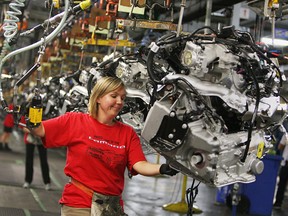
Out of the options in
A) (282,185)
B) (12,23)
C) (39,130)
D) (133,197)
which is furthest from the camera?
(282,185)

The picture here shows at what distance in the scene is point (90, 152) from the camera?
3568 millimetres

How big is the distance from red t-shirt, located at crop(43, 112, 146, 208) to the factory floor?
119 inches

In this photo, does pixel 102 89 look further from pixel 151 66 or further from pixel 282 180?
pixel 282 180

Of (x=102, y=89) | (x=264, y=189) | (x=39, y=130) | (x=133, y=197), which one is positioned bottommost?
(x=133, y=197)

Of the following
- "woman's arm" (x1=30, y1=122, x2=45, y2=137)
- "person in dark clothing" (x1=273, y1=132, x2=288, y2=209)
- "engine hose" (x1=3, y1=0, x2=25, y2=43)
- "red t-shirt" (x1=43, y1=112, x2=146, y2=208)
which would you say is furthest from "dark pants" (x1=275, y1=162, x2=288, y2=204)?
"woman's arm" (x1=30, y1=122, x2=45, y2=137)

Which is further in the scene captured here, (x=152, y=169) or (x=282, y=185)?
(x=282, y=185)

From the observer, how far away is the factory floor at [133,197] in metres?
8.03

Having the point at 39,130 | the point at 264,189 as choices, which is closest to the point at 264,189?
the point at 264,189

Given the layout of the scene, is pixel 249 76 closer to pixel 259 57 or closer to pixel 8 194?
pixel 259 57

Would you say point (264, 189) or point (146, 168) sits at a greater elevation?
point (146, 168)

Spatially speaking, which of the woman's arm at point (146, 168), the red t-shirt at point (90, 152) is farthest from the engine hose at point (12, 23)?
the woman's arm at point (146, 168)

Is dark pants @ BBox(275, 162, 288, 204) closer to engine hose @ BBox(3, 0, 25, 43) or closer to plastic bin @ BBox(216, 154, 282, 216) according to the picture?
plastic bin @ BBox(216, 154, 282, 216)

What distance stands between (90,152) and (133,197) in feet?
21.0

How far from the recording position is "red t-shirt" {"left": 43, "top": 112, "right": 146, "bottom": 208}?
356cm
